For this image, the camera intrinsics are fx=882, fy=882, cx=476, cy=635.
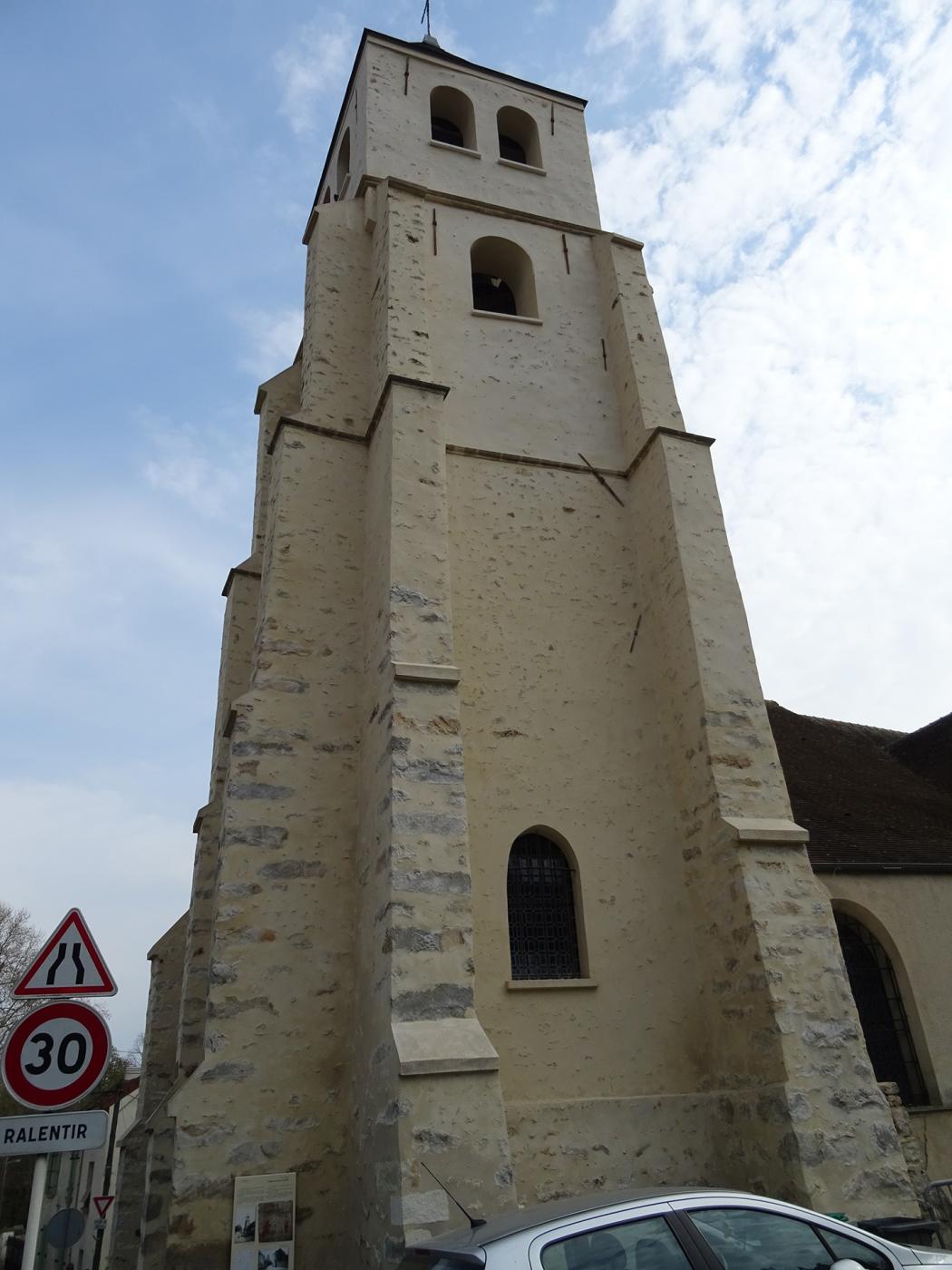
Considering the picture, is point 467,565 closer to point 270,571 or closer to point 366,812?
point 270,571

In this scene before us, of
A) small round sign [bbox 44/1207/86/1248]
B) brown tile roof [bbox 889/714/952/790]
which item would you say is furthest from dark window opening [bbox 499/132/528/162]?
small round sign [bbox 44/1207/86/1248]

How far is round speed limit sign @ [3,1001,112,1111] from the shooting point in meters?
4.41

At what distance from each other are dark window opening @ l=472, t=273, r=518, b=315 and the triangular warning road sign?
1125 centimetres

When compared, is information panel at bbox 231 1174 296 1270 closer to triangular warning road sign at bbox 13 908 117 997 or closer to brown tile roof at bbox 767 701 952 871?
triangular warning road sign at bbox 13 908 117 997

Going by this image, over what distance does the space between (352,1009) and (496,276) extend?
37.6ft

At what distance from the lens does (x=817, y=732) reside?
1684 centimetres

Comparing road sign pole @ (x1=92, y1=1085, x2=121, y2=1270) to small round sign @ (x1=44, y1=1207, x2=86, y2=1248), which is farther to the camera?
road sign pole @ (x1=92, y1=1085, x2=121, y2=1270)

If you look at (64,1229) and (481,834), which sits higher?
(481,834)

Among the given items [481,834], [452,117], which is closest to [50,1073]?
[481,834]

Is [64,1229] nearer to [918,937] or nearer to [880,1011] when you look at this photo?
[880,1011]

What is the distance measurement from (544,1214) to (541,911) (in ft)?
16.9

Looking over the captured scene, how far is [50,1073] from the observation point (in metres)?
4.47

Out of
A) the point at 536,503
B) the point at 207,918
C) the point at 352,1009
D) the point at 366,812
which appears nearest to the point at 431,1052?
the point at 352,1009

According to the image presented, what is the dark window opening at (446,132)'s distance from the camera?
639 inches
